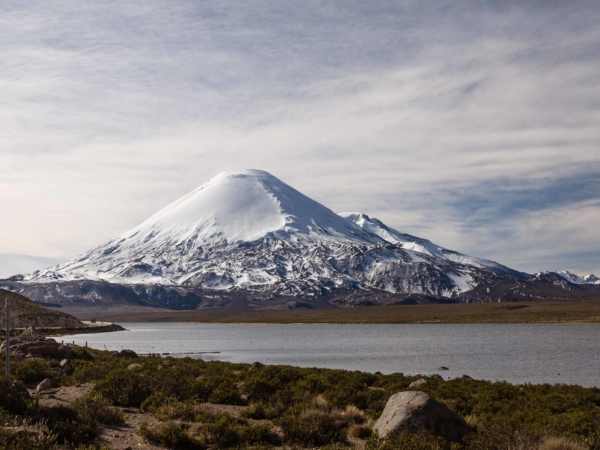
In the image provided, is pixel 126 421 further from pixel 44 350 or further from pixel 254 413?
pixel 44 350

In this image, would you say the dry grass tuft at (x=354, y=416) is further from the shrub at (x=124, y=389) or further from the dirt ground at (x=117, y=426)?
the shrub at (x=124, y=389)

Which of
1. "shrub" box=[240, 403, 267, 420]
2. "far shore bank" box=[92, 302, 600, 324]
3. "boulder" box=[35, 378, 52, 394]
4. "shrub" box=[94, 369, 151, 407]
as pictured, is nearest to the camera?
"shrub" box=[240, 403, 267, 420]

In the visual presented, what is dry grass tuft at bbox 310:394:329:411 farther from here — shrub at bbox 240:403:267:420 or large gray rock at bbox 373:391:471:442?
large gray rock at bbox 373:391:471:442

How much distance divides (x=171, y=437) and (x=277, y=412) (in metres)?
4.76

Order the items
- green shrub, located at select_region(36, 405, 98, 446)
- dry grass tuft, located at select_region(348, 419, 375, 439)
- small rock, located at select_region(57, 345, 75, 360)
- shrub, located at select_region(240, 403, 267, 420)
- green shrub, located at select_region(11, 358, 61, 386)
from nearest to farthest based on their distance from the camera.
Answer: green shrub, located at select_region(36, 405, 98, 446) < dry grass tuft, located at select_region(348, 419, 375, 439) < shrub, located at select_region(240, 403, 267, 420) < green shrub, located at select_region(11, 358, 61, 386) < small rock, located at select_region(57, 345, 75, 360)

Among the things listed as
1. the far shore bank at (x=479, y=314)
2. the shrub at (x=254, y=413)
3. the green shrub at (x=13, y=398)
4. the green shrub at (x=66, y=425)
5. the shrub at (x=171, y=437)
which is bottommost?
the far shore bank at (x=479, y=314)

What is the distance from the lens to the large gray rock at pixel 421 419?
41.3 ft

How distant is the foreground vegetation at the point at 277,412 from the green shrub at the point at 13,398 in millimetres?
23

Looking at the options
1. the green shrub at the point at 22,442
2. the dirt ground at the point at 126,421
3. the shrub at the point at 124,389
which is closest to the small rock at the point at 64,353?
the dirt ground at the point at 126,421

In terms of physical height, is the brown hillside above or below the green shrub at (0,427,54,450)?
below

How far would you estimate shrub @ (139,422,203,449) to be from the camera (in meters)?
12.9

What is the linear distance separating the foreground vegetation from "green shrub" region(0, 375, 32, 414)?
0.02m

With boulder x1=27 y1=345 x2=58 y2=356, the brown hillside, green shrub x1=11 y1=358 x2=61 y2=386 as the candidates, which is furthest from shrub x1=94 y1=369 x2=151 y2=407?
the brown hillside

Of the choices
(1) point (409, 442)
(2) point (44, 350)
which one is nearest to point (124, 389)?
(1) point (409, 442)
